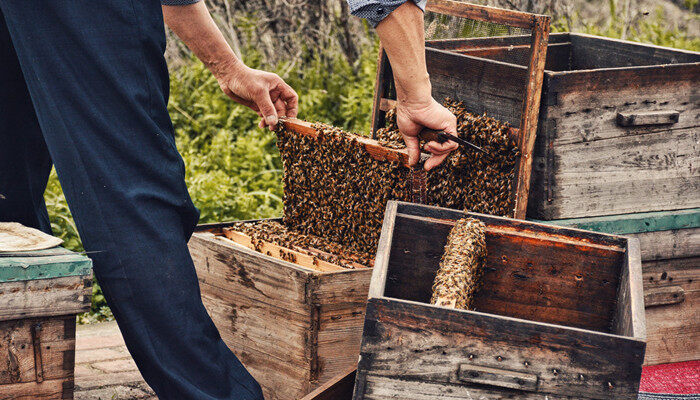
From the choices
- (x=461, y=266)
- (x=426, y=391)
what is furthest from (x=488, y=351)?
(x=461, y=266)

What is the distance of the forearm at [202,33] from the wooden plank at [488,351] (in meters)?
1.47

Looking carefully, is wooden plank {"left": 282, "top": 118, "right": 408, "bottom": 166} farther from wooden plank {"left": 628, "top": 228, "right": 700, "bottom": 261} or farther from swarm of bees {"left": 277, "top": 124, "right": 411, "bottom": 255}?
wooden plank {"left": 628, "top": 228, "right": 700, "bottom": 261}

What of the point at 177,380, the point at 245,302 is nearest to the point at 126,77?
the point at 177,380

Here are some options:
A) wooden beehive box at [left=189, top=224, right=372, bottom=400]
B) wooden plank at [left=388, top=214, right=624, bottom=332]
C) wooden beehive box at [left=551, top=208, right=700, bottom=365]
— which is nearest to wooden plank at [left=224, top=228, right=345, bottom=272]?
wooden beehive box at [left=189, top=224, right=372, bottom=400]

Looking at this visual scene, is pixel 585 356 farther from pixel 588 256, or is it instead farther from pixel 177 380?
pixel 177 380

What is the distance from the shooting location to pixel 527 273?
7.81 ft

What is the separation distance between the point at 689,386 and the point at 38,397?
7.35 ft

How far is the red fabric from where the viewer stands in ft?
9.34

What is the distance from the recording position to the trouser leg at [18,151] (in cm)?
233

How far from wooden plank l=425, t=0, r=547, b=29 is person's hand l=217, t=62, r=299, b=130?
2.19 ft

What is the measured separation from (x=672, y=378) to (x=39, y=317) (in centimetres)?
226

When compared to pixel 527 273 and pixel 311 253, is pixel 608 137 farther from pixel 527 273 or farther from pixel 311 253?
pixel 311 253

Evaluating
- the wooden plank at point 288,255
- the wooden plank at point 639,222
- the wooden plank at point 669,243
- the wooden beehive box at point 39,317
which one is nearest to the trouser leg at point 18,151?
the wooden beehive box at point 39,317

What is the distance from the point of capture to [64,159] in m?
2.04
